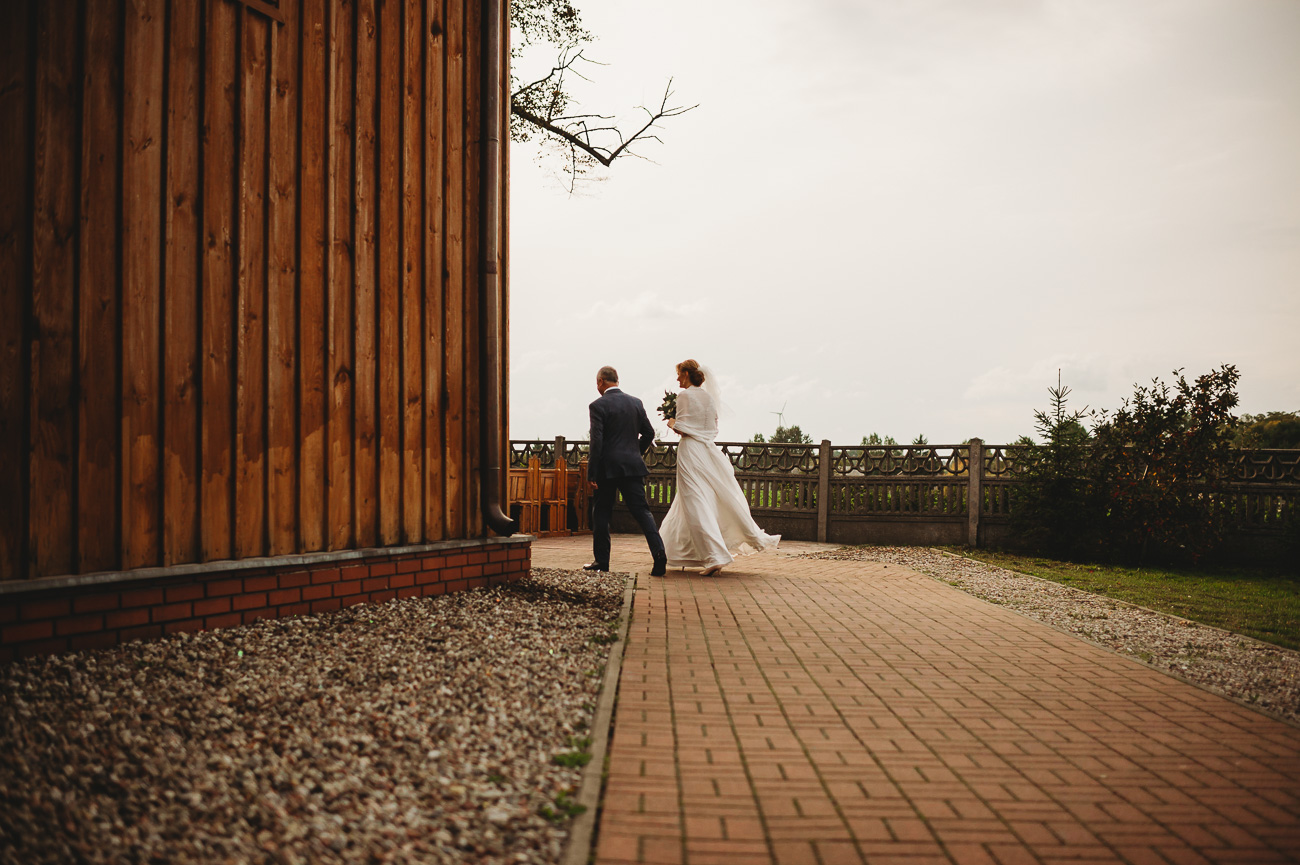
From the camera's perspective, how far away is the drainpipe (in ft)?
20.8

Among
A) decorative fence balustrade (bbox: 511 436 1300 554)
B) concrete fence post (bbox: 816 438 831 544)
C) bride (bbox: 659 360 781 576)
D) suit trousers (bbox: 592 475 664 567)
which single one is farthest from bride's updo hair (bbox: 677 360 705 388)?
concrete fence post (bbox: 816 438 831 544)

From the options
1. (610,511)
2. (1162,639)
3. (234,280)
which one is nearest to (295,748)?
(234,280)

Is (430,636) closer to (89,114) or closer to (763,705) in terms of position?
(763,705)

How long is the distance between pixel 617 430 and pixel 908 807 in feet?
19.2

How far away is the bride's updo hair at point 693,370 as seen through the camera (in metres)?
8.87

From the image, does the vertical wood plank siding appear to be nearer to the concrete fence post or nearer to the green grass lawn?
the green grass lawn

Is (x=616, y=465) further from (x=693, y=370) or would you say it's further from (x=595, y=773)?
(x=595, y=773)

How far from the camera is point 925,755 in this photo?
11.1 ft

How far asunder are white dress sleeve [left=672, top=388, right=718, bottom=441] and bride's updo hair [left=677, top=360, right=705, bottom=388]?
0.35ft

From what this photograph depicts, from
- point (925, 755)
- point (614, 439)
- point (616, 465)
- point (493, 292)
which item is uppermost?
point (493, 292)

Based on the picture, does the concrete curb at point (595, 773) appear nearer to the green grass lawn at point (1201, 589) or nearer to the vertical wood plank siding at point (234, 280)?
the vertical wood plank siding at point (234, 280)

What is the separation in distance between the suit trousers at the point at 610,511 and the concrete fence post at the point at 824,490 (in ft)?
18.8

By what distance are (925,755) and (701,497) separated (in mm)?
5278

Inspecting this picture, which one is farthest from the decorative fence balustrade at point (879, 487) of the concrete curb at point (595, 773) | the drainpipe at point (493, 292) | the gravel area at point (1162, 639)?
the concrete curb at point (595, 773)
